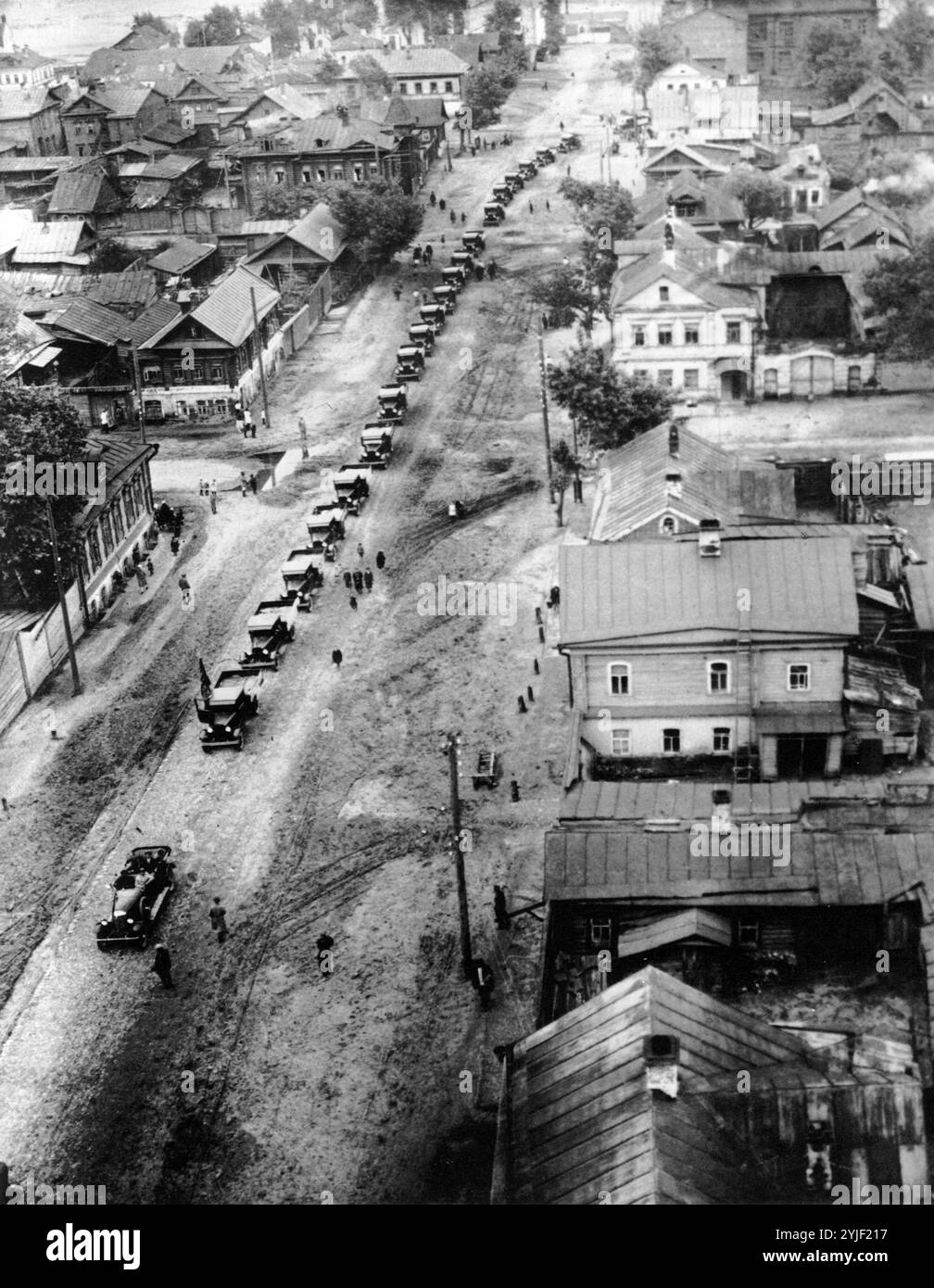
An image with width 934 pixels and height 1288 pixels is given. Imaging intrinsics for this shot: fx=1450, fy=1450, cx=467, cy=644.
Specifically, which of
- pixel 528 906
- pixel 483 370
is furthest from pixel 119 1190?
pixel 483 370

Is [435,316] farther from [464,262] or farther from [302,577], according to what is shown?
[302,577]

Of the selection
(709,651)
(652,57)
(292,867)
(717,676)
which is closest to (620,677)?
(709,651)

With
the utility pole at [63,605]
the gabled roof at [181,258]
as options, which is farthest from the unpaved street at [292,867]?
the gabled roof at [181,258]

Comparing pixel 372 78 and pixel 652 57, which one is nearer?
pixel 372 78

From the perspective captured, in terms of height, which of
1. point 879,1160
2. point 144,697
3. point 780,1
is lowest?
point 144,697

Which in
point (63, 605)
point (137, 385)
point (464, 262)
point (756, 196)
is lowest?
point (464, 262)

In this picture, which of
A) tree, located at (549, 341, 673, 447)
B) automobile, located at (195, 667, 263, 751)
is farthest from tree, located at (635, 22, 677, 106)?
automobile, located at (195, 667, 263, 751)

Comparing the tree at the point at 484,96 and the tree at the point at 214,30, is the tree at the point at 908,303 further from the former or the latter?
the tree at the point at 214,30

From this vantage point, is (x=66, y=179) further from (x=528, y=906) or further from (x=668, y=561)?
(x=528, y=906)
